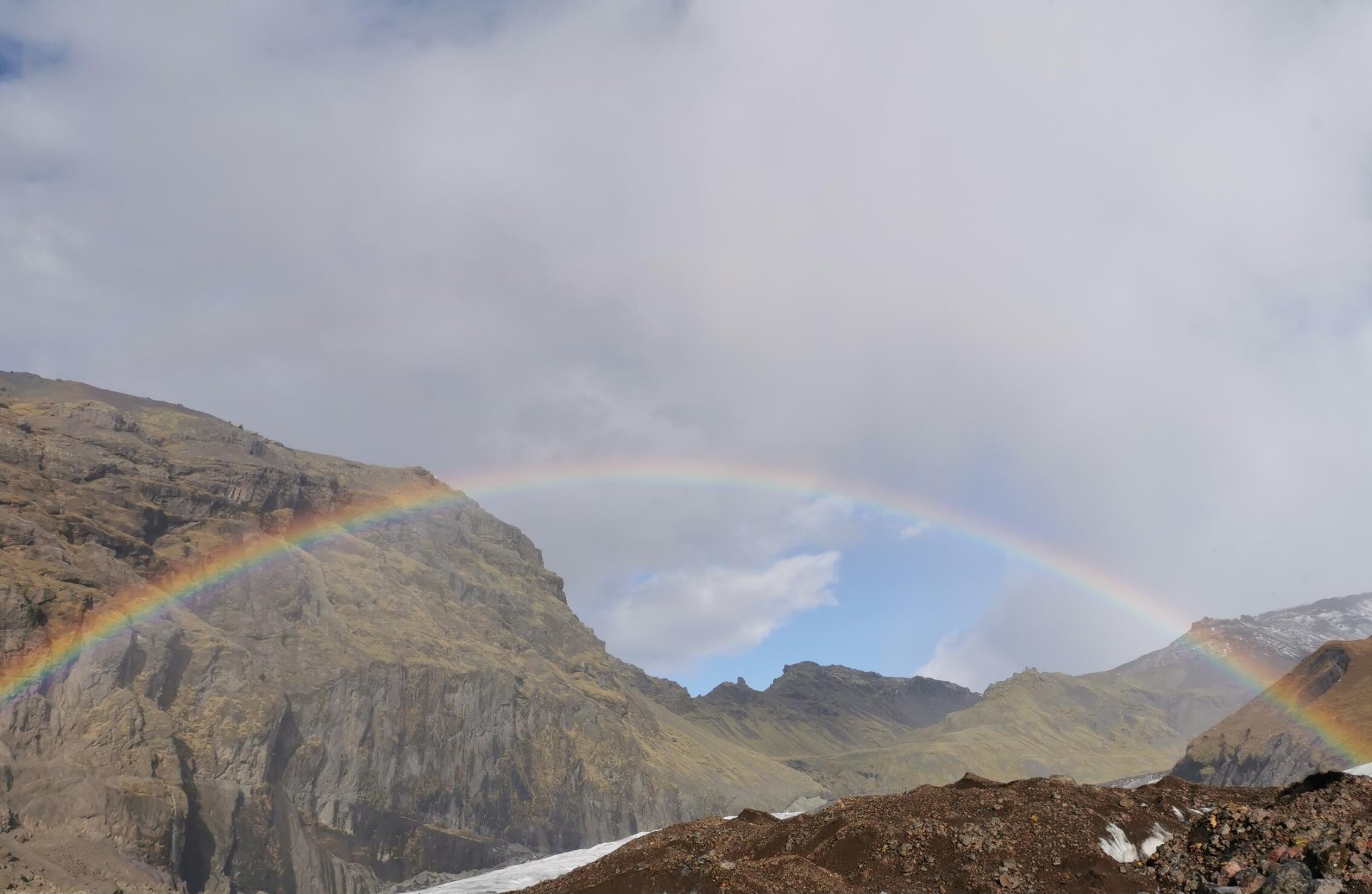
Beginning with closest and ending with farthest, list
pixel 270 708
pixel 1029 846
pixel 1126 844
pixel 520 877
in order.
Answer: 1. pixel 1029 846
2. pixel 1126 844
3. pixel 520 877
4. pixel 270 708

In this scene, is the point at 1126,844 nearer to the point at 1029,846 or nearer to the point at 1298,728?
the point at 1029,846

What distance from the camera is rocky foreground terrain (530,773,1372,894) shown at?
→ 19.5 metres

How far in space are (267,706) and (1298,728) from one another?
5351 inches

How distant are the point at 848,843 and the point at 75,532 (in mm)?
109596

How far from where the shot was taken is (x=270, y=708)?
10825 centimetres

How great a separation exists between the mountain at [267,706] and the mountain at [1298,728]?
277 feet

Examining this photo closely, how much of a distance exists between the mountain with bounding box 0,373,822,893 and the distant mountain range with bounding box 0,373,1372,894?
12.7 inches

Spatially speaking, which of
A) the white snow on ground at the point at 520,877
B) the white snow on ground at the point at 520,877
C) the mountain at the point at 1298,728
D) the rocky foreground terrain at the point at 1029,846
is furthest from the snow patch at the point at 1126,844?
the mountain at the point at 1298,728

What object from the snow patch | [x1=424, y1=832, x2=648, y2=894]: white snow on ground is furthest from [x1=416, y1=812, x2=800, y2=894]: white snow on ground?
the snow patch

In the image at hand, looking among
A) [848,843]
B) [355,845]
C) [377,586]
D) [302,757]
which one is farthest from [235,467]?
[848,843]

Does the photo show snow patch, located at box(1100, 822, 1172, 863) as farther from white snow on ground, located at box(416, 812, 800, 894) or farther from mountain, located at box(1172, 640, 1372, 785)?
mountain, located at box(1172, 640, 1372, 785)

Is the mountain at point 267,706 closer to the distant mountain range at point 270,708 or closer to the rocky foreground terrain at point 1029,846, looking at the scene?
the distant mountain range at point 270,708

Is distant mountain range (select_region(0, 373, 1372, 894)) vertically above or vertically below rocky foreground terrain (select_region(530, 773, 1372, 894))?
above

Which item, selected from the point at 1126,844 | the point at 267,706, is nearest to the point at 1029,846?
the point at 1126,844
